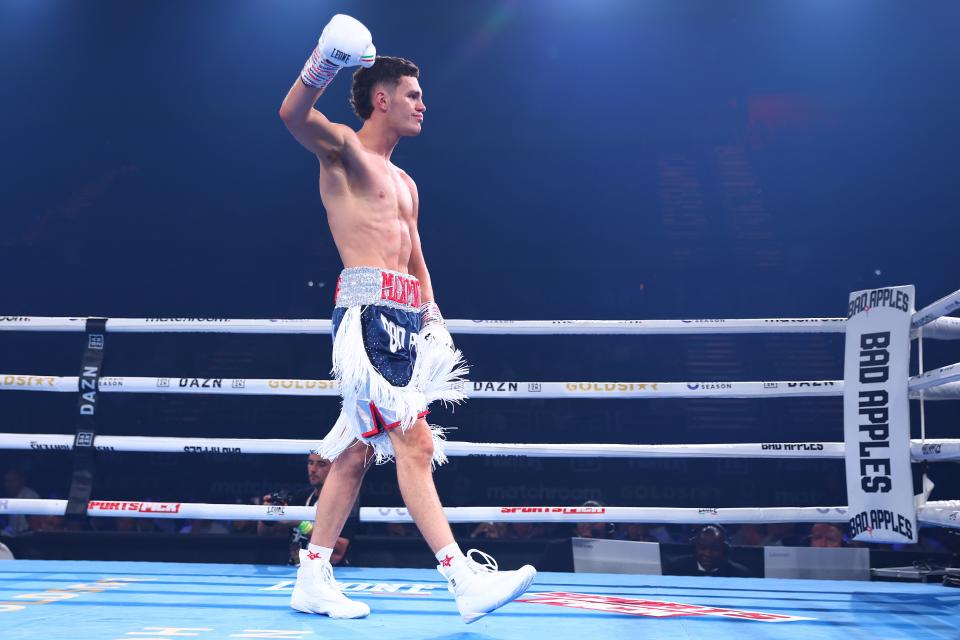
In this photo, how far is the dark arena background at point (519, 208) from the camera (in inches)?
241

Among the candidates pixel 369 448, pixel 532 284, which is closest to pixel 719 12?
pixel 532 284

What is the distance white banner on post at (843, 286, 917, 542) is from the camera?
2678 millimetres

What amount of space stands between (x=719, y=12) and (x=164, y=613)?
561 centimetres

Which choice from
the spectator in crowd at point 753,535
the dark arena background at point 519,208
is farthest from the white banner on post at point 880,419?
the dark arena background at point 519,208

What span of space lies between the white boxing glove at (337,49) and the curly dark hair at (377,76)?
40 centimetres

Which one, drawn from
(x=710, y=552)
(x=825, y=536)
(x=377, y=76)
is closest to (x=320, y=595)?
(x=377, y=76)

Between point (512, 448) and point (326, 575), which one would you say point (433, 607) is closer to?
point (326, 575)

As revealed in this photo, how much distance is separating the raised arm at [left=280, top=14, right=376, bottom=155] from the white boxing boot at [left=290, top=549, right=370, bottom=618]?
1.07m

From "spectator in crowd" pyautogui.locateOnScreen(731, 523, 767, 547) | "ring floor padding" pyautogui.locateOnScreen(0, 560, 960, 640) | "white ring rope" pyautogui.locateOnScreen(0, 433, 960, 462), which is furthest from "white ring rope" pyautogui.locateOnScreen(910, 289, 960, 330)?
"spectator in crowd" pyautogui.locateOnScreen(731, 523, 767, 547)

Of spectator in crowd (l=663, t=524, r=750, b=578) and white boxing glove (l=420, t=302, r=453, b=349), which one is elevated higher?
white boxing glove (l=420, t=302, r=453, b=349)

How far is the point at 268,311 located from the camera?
Answer: 21.9 feet

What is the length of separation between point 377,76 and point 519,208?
14.1ft

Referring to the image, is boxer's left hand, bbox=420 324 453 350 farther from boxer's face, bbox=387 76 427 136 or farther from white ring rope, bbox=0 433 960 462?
white ring rope, bbox=0 433 960 462

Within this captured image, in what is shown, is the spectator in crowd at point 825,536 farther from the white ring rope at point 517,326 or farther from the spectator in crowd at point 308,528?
the spectator in crowd at point 308,528
